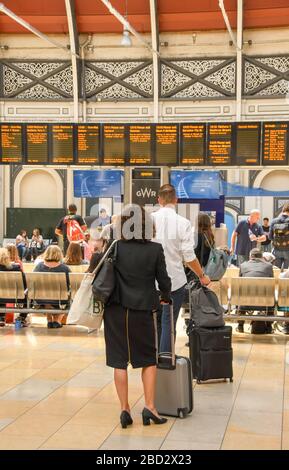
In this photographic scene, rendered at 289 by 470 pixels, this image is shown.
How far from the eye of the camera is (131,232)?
5.23 meters

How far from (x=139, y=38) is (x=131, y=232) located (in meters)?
12.9

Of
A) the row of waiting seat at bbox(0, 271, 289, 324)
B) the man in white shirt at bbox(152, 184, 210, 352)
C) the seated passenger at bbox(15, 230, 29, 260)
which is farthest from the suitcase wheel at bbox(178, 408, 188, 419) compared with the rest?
the seated passenger at bbox(15, 230, 29, 260)

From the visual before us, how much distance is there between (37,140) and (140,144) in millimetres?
2004

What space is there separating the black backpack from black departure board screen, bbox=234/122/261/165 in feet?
3.78

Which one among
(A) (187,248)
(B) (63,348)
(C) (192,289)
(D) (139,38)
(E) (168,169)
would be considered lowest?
(B) (63,348)

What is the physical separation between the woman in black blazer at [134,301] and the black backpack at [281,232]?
320 inches

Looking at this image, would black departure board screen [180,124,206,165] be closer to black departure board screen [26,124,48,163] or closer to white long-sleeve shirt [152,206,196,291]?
black departure board screen [26,124,48,163]

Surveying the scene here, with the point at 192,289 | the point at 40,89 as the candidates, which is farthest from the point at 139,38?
the point at 192,289

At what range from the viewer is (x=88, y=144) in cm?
1390

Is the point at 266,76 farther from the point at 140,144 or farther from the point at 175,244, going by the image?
the point at 175,244

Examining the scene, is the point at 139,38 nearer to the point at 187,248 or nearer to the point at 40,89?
the point at 40,89

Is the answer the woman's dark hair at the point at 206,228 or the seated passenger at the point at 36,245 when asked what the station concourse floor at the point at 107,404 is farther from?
the seated passenger at the point at 36,245

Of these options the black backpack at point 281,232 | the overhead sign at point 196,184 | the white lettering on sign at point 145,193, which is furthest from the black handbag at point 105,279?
the overhead sign at point 196,184
